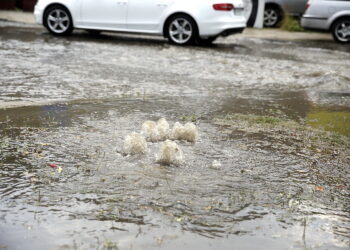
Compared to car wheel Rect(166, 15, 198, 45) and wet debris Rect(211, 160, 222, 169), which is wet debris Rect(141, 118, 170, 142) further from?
car wheel Rect(166, 15, 198, 45)

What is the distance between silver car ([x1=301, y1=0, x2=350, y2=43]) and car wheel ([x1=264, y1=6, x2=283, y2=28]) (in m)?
3.73

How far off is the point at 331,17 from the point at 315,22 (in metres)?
0.47

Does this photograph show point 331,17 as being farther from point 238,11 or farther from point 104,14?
point 104,14

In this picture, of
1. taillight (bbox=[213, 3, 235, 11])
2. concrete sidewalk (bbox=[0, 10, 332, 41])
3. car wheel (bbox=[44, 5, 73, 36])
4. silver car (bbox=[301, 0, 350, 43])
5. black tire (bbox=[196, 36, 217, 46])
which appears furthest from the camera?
concrete sidewalk (bbox=[0, 10, 332, 41])

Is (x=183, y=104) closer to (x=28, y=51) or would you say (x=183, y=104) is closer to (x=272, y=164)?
(x=272, y=164)

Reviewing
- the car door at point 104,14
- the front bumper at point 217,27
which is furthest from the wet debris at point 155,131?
the car door at point 104,14

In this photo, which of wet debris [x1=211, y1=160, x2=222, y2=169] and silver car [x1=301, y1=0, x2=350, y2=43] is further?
silver car [x1=301, y1=0, x2=350, y2=43]

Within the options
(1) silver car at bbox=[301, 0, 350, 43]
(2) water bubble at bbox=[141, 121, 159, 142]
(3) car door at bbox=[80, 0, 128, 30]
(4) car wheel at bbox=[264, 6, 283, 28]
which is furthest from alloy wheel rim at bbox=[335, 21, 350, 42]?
(2) water bubble at bbox=[141, 121, 159, 142]

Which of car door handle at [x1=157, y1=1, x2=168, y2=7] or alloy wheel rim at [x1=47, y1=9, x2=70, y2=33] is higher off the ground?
car door handle at [x1=157, y1=1, x2=168, y2=7]

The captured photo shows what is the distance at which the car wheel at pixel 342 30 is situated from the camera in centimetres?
1680

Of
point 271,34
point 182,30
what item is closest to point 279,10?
point 271,34

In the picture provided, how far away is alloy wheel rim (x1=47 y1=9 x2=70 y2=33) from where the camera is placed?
48.7 ft

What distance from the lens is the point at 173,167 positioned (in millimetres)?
4637

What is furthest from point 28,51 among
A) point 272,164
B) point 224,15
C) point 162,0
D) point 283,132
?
point 272,164
